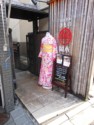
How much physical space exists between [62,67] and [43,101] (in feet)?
3.06

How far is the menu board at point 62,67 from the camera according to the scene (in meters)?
2.74

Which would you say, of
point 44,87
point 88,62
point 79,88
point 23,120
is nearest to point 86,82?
point 79,88

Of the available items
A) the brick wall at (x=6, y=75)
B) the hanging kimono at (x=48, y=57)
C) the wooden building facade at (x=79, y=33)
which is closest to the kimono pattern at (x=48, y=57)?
the hanging kimono at (x=48, y=57)

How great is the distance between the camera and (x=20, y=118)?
7.11 ft

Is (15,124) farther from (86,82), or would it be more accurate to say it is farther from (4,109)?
(86,82)

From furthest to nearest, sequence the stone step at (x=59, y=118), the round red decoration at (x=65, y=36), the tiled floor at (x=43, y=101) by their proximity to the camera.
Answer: the round red decoration at (x=65, y=36) < the tiled floor at (x=43, y=101) < the stone step at (x=59, y=118)

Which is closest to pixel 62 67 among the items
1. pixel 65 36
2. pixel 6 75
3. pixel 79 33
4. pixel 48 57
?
pixel 48 57

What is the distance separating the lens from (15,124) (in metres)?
2.03

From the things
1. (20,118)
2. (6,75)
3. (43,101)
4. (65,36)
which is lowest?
(20,118)

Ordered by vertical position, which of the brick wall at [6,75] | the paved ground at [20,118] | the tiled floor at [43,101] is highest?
the brick wall at [6,75]

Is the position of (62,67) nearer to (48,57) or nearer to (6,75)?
(48,57)

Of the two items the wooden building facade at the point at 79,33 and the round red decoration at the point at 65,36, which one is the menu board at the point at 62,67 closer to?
the wooden building facade at the point at 79,33

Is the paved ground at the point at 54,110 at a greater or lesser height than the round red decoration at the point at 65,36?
lesser

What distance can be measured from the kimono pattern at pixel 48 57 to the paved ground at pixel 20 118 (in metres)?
1.03
